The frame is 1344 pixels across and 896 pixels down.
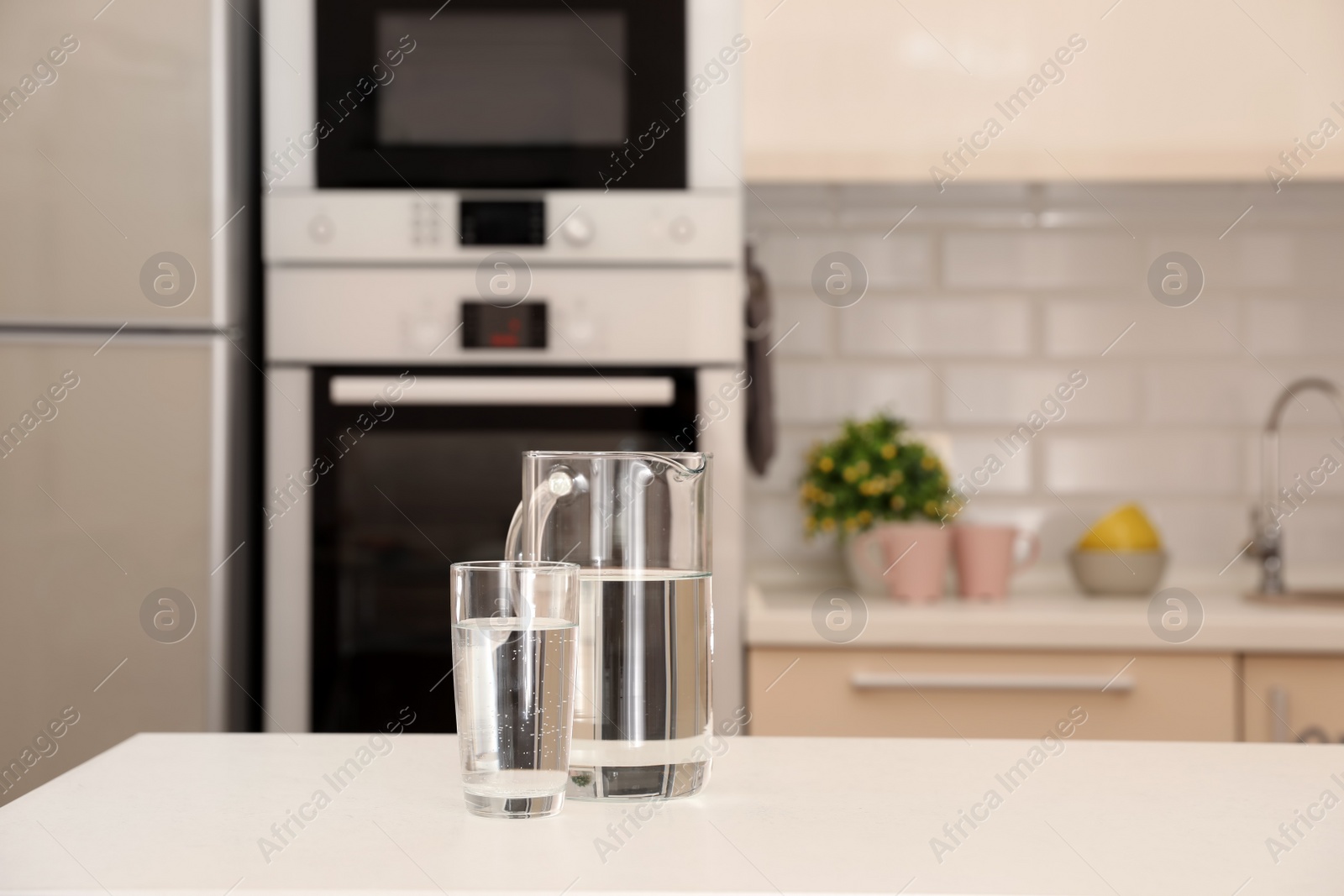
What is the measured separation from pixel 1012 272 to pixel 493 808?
5.69 ft

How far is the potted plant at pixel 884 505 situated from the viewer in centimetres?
175

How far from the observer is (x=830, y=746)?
0.72 metres

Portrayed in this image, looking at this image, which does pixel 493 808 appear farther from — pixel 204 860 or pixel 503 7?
pixel 503 7

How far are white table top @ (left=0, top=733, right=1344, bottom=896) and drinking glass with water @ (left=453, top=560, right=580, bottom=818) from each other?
19 millimetres

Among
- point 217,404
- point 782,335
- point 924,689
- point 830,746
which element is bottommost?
point 924,689

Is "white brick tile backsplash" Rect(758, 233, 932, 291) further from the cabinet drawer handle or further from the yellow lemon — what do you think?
the cabinet drawer handle

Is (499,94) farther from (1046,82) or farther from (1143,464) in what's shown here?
(1143,464)

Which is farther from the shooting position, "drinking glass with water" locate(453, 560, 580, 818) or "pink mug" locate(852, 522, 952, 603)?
"pink mug" locate(852, 522, 952, 603)

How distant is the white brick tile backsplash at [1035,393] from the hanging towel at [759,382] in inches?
14.3

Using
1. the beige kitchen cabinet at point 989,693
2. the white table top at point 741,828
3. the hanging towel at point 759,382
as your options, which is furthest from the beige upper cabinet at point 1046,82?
the white table top at point 741,828

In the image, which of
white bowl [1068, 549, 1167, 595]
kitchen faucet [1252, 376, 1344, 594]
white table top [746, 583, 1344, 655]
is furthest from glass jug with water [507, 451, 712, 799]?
kitchen faucet [1252, 376, 1344, 594]

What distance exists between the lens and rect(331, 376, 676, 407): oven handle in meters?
1.59

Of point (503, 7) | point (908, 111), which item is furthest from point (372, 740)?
point (908, 111)

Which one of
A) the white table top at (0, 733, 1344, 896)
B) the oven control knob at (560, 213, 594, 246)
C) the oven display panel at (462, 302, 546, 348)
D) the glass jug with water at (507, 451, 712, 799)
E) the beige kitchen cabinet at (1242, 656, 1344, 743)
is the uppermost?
the oven control knob at (560, 213, 594, 246)
